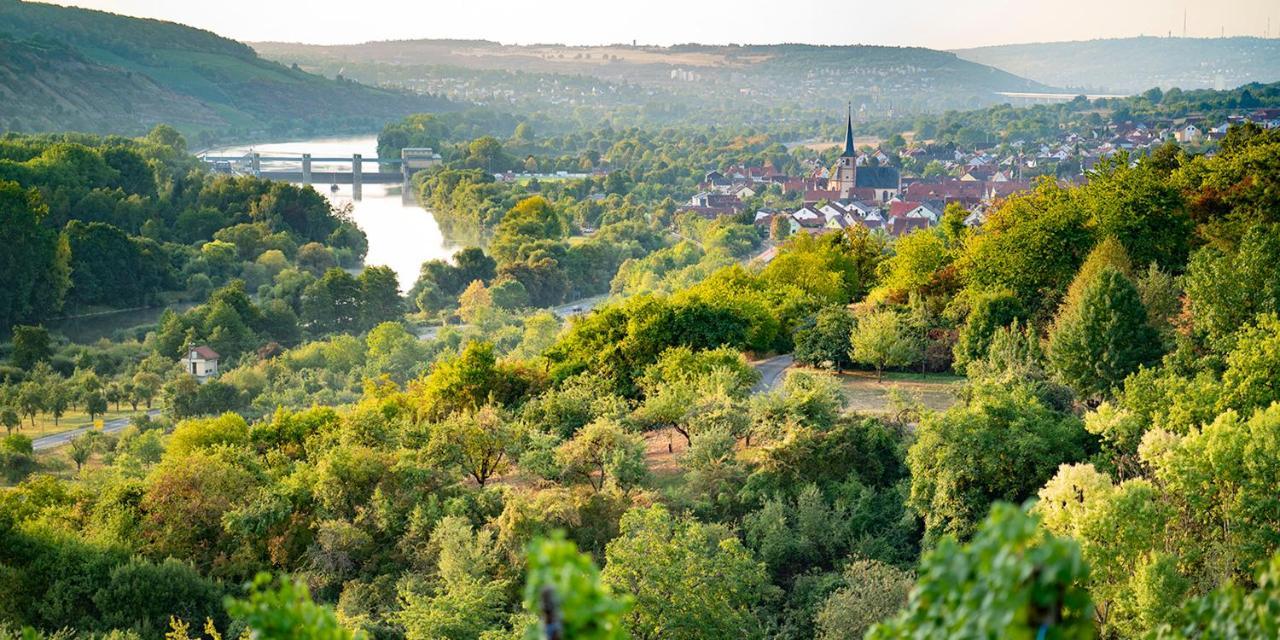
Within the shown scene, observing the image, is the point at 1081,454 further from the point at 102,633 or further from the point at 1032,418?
the point at 102,633

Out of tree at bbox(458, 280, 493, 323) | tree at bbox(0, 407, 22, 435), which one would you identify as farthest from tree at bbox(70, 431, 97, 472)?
tree at bbox(458, 280, 493, 323)

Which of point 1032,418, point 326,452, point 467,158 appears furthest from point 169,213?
point 1032,418

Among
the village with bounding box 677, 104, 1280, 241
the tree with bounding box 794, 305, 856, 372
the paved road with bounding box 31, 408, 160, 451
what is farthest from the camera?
the village with bounding box 677, 104, 1280, 241

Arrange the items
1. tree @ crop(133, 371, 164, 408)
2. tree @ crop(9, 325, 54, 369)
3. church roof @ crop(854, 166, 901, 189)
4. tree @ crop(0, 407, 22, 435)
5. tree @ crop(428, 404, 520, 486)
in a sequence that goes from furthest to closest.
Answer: church roof @ crop(854, 166, 901, 189) → tree @ crop(9, 325, 54, 369) → tree @ crop(133, 371, 164, 408) → tree @ crop(0, 407, 22, 435) → tree @ crop(428, 404, 520, 486)

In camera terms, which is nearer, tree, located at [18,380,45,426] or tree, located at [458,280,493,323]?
tree, located at [18,380,45,426]

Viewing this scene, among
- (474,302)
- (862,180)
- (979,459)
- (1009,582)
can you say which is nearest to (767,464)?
(979,459)

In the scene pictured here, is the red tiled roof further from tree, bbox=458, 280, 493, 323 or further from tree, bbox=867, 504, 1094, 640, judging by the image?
tree, bbox=867, 504, 1094, 640

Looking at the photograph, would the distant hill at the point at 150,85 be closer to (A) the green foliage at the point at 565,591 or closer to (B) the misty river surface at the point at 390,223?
(B) the misty river surface at the point at 390,223

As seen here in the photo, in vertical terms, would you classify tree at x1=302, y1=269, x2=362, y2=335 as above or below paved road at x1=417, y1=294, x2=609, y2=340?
above
